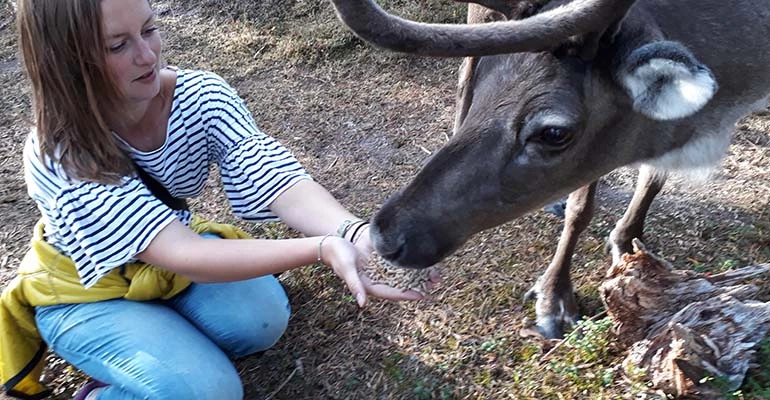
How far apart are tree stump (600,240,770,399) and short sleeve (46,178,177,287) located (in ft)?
5.99

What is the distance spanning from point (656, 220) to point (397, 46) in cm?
228

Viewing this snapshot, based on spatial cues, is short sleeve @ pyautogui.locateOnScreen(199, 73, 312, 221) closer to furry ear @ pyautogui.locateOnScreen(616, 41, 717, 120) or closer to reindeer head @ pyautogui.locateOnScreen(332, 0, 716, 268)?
reindeer head @ pyautogui.locateOnScreen(332, 0, 716, 268)

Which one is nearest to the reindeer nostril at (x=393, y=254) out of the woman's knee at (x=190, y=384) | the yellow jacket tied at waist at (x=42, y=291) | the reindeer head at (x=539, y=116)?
the reindeer head at (x=539, y=116)

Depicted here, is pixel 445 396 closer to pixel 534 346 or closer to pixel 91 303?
pixel 534 346

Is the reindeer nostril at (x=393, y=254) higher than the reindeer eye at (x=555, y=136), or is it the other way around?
the reindeer eye at (x=555, y=136)

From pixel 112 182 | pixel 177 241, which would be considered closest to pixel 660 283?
pixel 177 241

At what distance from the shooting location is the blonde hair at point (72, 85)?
2.49m

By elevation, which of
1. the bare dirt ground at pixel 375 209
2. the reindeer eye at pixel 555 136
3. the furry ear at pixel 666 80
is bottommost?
the bare dirt ground at pixel 375 209

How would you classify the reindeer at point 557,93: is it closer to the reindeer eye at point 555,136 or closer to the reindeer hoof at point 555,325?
the reindeer eye at point 555,136

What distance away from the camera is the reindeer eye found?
282 cm

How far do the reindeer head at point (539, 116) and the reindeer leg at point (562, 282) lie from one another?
25.5 inches

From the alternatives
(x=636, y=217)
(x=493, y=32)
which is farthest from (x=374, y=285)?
(x=636, y=217)

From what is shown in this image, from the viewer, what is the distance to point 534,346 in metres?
3.43

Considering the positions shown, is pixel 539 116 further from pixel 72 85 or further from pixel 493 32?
pixel 72 85
